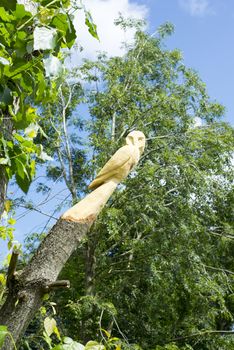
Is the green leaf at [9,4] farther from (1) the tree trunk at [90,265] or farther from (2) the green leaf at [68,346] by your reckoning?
(1) the tree trunk at [90,265]

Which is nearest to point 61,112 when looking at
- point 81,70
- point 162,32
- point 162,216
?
point 81,70

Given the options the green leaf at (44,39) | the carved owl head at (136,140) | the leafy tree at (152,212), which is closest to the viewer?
the green leaf at (44,39)

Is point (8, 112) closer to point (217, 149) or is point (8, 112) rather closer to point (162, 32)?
point (217, 149)

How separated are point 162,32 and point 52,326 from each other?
1000 cm

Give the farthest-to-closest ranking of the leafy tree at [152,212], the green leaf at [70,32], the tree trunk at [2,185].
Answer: the leafy tree at [152,212] < the tree trunk at [2,185] < the green leaf at [70,32]

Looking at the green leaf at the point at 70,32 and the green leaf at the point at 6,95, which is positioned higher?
the green leaf at the point at 70,32

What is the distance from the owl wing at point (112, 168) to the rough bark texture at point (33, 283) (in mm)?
251

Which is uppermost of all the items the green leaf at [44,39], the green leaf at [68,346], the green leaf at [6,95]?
the green leaf at [6,95]

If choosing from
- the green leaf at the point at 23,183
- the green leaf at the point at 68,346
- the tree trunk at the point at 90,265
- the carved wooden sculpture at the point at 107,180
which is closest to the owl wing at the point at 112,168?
the carved wooden sculpture at the point at 107,180

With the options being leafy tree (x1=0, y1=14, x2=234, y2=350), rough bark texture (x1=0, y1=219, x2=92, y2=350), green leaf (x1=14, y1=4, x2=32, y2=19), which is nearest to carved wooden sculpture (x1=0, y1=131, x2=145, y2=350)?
rough bark texture (x1=0, y1=219, x2=92, y2=350)

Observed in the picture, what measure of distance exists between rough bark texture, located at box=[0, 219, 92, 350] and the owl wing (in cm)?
25

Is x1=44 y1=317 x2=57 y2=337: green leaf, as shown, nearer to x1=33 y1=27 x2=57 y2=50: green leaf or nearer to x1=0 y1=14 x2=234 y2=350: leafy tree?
x1=33 y1=27 x2=57 y2=50: green leaf

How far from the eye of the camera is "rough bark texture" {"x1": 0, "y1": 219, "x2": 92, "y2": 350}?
0.93 m

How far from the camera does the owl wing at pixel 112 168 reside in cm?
127
